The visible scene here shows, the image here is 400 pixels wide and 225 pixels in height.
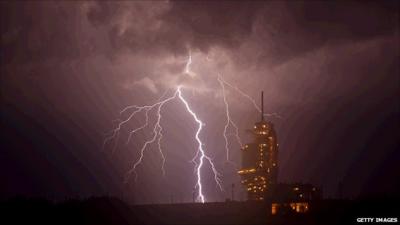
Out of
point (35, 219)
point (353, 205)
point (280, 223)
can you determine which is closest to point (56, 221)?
point (35, 219)

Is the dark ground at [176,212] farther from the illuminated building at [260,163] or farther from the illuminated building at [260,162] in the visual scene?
the illuminated building at [260,162]

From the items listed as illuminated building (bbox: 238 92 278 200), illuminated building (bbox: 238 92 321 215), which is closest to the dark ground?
illuminated building (bbox: 238 92 321 215)

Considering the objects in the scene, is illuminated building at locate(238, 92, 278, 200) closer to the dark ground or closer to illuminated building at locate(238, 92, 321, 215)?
illuminated building at locate(238, 92, 321, 215)

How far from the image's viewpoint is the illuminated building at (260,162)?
134 meters

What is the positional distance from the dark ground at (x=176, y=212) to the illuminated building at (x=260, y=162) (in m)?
40.8

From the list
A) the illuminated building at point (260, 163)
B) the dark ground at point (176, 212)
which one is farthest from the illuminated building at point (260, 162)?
the dark ground at point (176, 212)

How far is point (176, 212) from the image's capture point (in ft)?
Result: 301

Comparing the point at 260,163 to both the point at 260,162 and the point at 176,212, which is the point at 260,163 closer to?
the point at 260,162

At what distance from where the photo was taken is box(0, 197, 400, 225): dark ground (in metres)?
65.5

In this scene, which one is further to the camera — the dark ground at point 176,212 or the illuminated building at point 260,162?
the illuminated building at point 260,162

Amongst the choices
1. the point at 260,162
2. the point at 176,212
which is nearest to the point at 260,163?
the point at 260,162

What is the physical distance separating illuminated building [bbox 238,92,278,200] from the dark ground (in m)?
40.8

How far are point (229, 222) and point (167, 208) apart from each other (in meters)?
14.5

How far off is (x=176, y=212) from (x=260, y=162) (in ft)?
157
